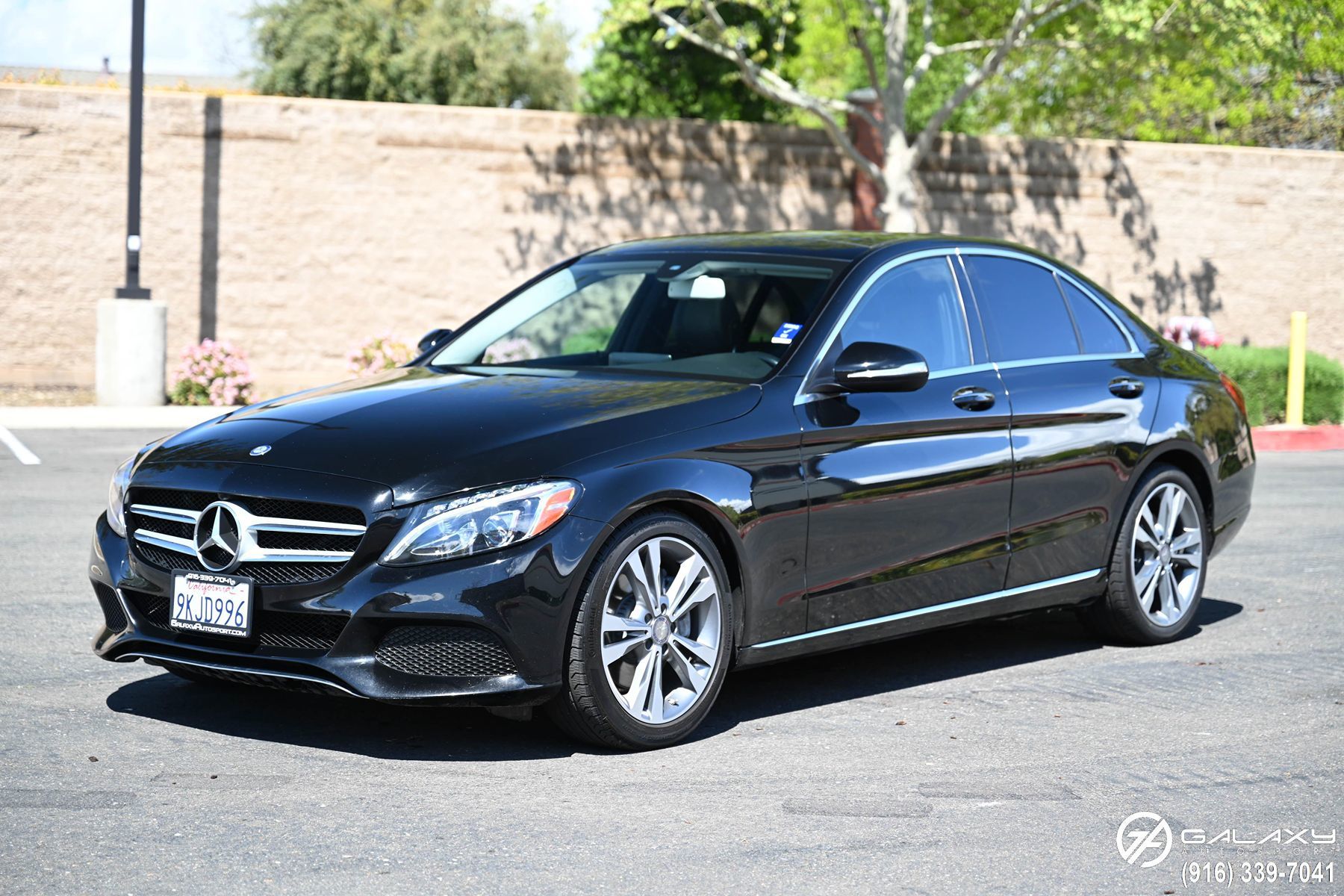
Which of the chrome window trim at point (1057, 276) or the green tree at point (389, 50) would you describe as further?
the green tree at point (389, 50)

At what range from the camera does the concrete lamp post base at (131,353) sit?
1792 centimetres

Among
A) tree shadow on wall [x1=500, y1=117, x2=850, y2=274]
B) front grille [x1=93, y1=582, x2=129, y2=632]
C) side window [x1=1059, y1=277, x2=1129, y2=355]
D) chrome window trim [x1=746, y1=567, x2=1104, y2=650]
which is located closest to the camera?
front grille [x1=93, y1=582, x2=129, y2=632]

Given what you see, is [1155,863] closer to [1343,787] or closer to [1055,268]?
[1343,787]

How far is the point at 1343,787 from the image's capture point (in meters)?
5.27

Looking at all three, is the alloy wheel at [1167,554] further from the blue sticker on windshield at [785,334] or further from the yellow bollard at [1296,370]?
the yellow bollard at [1296,370]

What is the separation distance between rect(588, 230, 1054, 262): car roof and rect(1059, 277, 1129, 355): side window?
0.85 ft

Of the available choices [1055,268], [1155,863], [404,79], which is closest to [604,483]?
[1155,863]

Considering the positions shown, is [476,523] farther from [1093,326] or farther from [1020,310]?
[1093,326]

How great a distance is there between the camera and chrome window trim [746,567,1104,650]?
234 inches

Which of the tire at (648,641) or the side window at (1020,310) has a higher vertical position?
the side window at (1020,310)

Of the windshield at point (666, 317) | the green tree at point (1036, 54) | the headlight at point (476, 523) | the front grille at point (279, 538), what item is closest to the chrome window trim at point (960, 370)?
the windshield at point (666, 317)

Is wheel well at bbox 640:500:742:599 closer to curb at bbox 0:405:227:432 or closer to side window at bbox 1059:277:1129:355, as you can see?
side window at bbox 1059:277:1129:355

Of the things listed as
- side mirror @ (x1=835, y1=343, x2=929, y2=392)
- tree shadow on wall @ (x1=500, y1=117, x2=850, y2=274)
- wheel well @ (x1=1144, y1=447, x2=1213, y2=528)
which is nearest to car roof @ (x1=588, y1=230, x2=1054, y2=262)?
side mirror @ (x1=835, y1=343, x2=929, y2=392)

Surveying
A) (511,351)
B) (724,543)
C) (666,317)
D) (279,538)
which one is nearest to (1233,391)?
(666,317)
